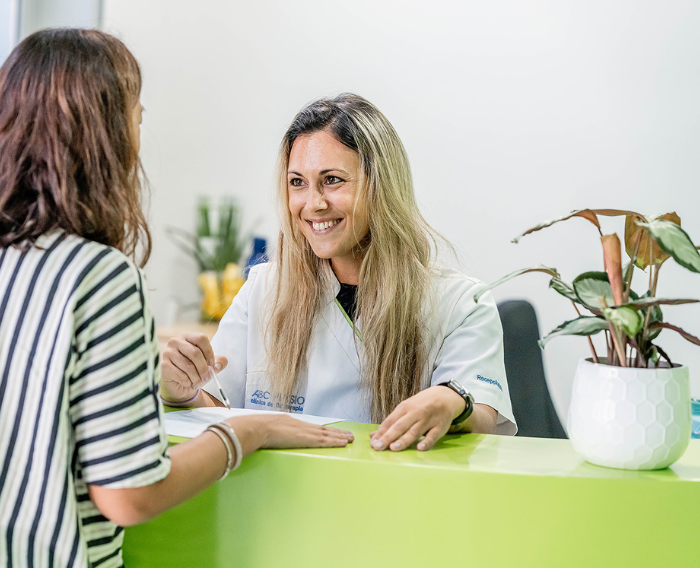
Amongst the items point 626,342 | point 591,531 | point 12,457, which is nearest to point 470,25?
point 626,342

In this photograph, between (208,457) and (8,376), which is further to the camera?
(208,457)

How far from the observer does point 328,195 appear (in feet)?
5.84

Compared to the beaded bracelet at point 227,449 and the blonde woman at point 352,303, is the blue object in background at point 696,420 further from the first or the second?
the beaded bracelet at point 227,449

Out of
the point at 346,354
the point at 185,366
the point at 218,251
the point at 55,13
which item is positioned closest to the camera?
the point at 185,366

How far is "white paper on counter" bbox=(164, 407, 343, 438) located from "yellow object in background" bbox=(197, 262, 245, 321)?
7.63 ft

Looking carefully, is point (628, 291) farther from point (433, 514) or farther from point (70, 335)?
point (70, 335)

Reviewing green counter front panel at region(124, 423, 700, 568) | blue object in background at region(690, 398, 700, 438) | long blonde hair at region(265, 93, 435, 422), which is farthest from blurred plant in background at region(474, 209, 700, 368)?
blue object in background at region(690, 398, 700, 438)

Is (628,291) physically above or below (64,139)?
below

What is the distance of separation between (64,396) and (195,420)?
0.49 meters

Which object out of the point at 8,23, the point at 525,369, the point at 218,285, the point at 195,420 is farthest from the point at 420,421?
the point at 8,23

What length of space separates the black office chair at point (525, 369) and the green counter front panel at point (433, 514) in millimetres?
1297

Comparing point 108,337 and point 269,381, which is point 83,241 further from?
point 269,381

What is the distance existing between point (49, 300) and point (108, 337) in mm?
78

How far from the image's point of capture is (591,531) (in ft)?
Answer: 3.26
